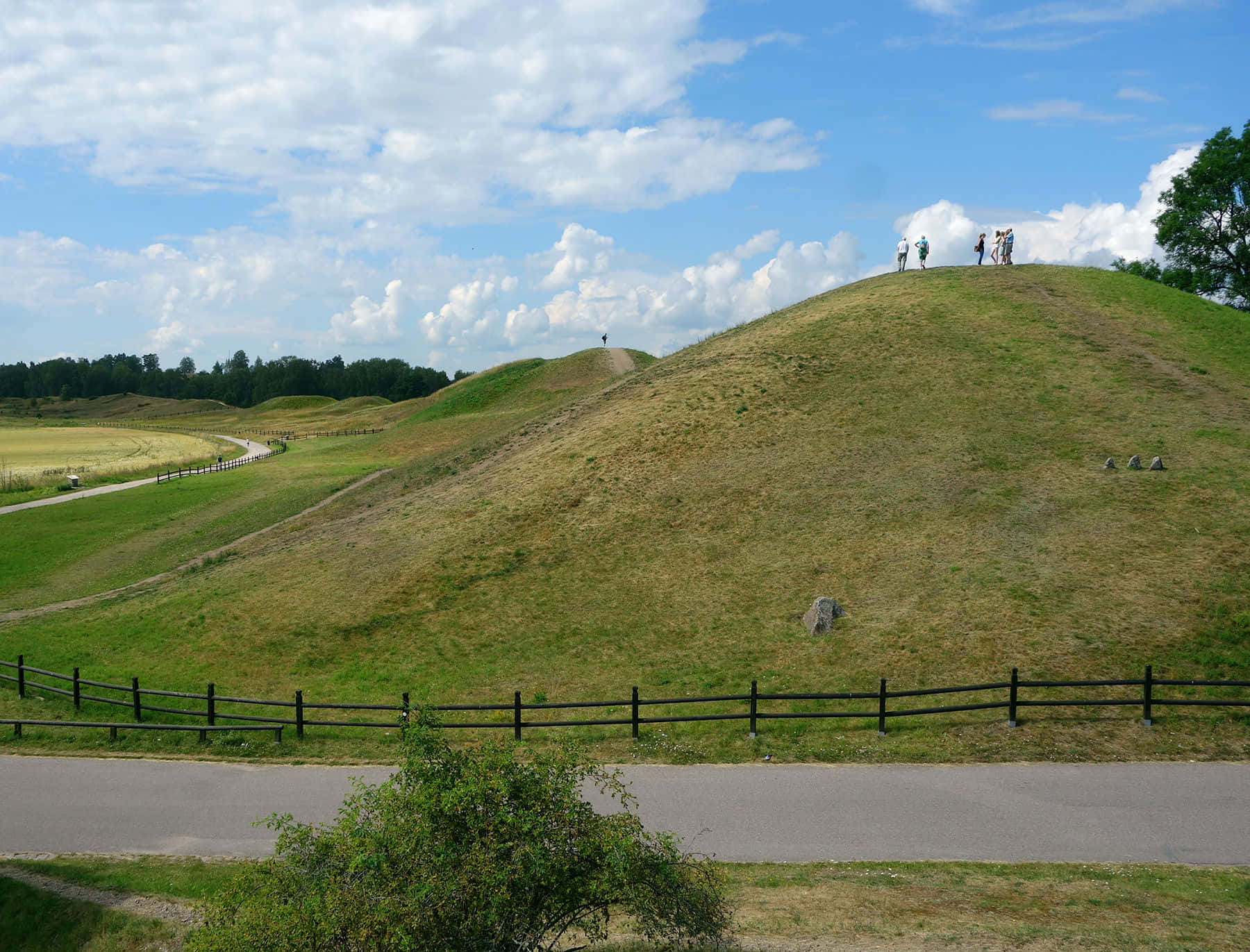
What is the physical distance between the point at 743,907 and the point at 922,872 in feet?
9.55

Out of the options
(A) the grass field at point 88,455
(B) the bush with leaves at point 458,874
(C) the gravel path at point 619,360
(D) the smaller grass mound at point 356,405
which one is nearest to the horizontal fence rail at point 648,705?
(B) the bush with leaves at point 458,874

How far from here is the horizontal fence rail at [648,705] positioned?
632 inches

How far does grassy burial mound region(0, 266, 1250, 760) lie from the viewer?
19.3 meters

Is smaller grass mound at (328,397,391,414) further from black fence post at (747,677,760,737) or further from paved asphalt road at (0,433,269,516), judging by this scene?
black fence post at (747,677,760,737)

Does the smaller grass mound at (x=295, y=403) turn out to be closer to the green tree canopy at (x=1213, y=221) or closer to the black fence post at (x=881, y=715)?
the green tree canopy at (x=1213, y=221)

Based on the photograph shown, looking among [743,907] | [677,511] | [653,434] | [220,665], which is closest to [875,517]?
[677,511]

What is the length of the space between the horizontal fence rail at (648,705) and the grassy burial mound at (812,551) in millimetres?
595

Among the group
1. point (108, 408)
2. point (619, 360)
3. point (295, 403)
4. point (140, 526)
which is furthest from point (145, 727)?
point (108, 408)

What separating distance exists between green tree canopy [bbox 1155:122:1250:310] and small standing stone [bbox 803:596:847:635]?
51.8 m

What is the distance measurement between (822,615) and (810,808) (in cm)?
816

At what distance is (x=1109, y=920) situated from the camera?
9625mm

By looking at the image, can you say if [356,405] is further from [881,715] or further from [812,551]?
[881,715]

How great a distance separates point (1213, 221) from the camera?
5491 cm

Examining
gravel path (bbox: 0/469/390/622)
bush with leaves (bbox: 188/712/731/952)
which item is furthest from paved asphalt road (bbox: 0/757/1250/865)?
gravel path (bbox: 0/469/390/622)
